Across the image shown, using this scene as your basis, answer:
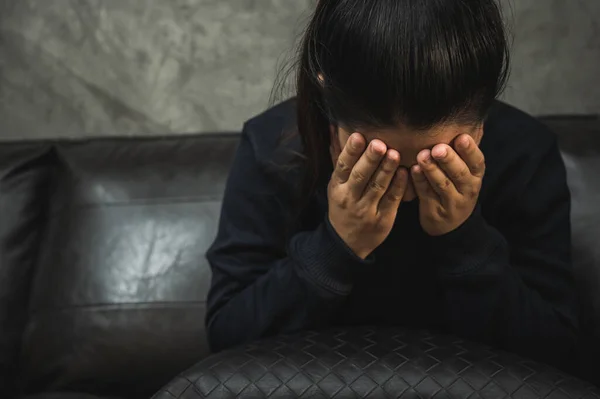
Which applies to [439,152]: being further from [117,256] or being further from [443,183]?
[117,256]

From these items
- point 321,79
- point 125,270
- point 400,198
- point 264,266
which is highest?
point 321,79

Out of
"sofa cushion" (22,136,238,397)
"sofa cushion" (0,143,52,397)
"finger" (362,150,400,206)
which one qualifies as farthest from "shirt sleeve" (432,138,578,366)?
"sofa cushion" (0,143,52,397)

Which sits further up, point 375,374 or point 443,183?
point 443,183

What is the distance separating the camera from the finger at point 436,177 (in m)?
0.91

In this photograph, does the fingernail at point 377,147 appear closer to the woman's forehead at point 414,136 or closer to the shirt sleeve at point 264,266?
the woman's forehead at point 414,136

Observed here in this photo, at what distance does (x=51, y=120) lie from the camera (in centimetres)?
181

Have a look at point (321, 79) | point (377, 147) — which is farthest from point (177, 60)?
point (377, 147)

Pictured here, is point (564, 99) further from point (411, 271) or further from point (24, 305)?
point (24, 305)

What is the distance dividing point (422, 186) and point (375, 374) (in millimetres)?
214

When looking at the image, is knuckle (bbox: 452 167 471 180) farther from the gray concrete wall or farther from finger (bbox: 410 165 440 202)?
the gray concrete wall

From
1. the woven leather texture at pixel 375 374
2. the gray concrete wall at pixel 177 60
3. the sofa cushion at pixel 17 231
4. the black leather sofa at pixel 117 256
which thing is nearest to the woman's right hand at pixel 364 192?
the woven leather texture at pixel 375 374

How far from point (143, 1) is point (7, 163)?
1.51ft

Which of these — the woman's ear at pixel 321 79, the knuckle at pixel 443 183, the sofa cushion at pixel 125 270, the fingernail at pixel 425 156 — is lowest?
the sofa cushion at pixel 125 270

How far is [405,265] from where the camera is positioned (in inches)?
45.3
